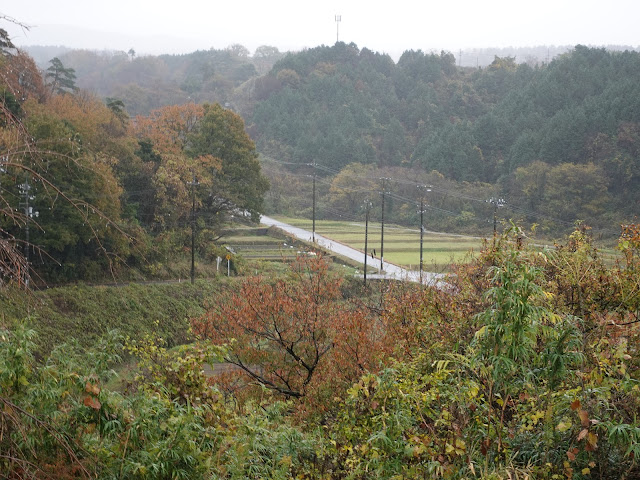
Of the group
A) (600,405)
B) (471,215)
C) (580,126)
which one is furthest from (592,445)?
(580,126)

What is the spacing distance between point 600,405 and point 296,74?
7065 cm

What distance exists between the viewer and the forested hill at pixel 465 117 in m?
42.0

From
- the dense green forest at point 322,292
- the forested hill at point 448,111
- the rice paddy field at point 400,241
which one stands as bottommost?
the rice paddy field at point 400,241

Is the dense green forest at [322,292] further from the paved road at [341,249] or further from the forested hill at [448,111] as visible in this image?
the paved road at [341,249]

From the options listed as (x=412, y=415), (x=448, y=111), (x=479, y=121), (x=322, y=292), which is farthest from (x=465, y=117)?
(x=412, y=415)

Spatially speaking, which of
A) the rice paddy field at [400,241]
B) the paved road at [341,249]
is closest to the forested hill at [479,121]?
the rice paddy field at [400,241]

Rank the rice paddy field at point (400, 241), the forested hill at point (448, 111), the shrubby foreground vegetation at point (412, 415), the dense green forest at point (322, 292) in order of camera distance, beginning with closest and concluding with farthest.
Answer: the shrubby foreground vegetation at point (412, 415)
the dense green forest at point (322, 292)
the rice paddy field at point (400, 241)
the forested hill at point (448, 111)

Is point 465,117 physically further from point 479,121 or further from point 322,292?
point 322,292

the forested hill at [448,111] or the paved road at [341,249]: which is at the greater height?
the forested hill at [448,111]

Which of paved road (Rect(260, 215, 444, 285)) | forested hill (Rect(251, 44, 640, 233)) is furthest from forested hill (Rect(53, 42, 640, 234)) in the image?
paved road (Rect(260, 215, 444, 285))

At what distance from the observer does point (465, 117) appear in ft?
211

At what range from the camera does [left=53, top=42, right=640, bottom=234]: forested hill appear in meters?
42.0

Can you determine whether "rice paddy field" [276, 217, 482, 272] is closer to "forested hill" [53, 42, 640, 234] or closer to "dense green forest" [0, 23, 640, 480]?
"dense green forest" [0, 23, 640, 480]

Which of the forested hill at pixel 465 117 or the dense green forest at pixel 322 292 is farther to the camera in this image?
the forested hill at pixel 465 117
